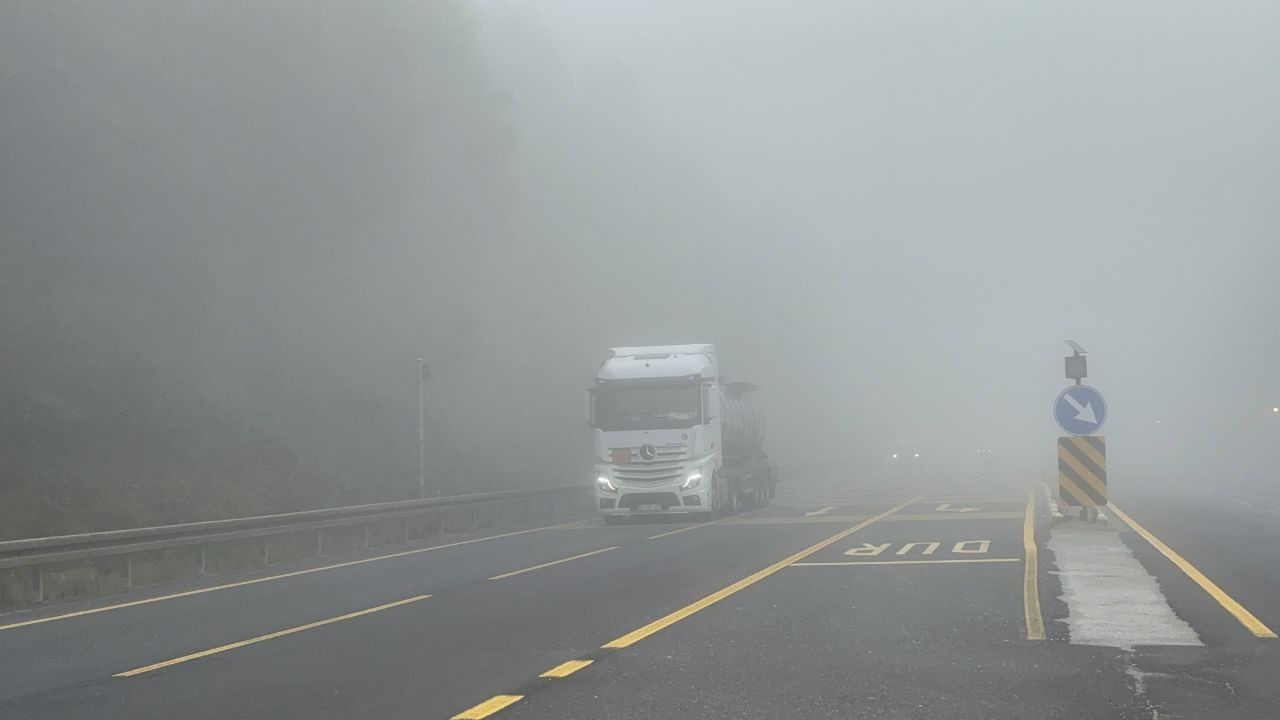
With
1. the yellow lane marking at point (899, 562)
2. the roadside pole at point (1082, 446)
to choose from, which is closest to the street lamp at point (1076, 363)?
the roadside pole at point (1082, 446)

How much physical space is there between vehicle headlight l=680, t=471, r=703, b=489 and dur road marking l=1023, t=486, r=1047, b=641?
22.5 ft

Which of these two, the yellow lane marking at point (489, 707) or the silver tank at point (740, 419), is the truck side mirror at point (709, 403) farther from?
the yellow lane marking at point (489, 707)

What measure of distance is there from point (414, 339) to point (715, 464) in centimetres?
2295

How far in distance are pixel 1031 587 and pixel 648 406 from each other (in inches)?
575

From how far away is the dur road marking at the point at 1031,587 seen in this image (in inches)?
416

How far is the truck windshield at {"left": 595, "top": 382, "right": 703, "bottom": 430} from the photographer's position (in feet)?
89.2

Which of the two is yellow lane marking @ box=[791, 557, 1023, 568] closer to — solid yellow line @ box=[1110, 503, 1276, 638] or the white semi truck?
solid yellow line @ box=[1110, 503, 1276, 638]

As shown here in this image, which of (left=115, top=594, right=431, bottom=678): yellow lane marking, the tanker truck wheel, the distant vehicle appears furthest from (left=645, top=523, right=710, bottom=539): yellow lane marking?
the distant vehicle

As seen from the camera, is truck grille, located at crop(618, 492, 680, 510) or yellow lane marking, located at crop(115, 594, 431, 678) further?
truck grille, located at crop(618, 492, 680, 510)

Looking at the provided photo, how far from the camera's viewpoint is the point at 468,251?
5538 cm

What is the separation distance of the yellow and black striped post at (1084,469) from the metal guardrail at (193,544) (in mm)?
12085

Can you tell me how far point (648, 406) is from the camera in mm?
27391

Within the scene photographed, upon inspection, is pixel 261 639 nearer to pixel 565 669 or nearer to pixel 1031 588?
pixel 565 669

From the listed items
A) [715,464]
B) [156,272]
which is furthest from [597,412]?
[156,272]
